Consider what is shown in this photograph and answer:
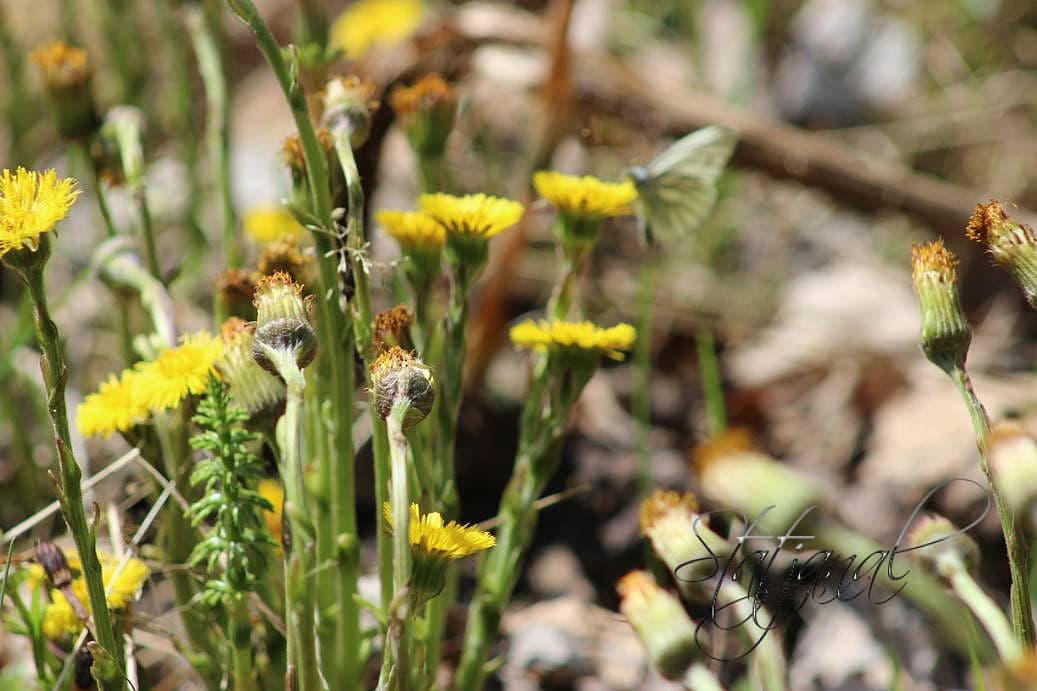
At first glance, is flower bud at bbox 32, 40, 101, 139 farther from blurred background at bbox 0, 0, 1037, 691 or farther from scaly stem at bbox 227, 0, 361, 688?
scaly stem at bbox 227, 0, 361, 688

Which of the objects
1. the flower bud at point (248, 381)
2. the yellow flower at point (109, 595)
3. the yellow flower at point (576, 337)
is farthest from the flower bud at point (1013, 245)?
the yellow flower at point (109, 595)

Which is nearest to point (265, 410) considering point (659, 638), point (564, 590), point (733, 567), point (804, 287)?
point (659, 638)

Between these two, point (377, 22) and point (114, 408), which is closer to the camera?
point (114, 408)

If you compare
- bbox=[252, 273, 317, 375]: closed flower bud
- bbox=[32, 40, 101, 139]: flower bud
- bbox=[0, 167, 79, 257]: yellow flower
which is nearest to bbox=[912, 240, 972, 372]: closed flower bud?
bbox=[252, 273, 317, 375]: closed flower bud

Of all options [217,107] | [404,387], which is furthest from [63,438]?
[217,107]

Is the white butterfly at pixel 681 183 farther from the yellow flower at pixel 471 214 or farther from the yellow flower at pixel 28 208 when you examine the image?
the yellow flower at pixel 28 208

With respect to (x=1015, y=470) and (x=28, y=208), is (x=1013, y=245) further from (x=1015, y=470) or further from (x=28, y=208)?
(x=28, y=208)
